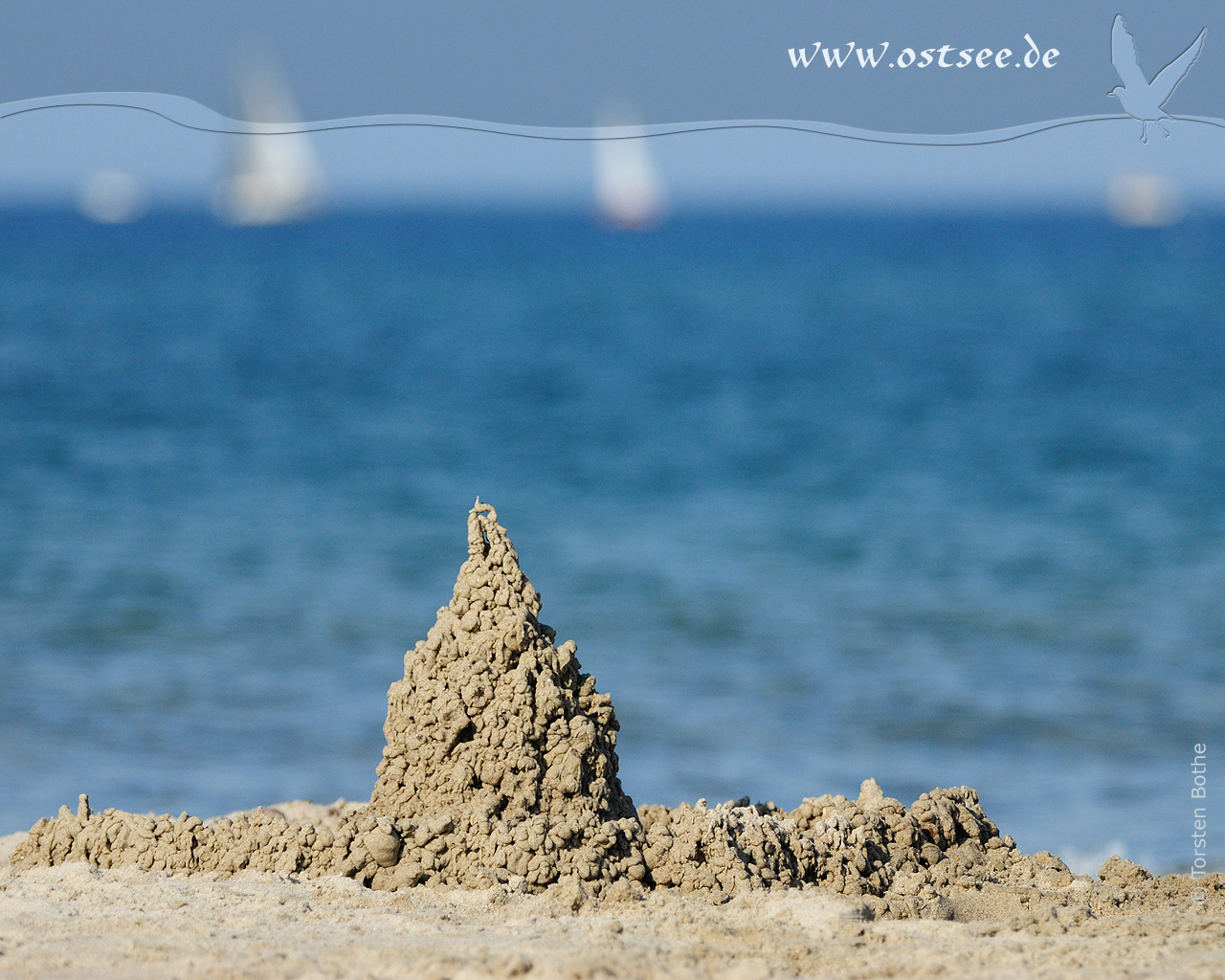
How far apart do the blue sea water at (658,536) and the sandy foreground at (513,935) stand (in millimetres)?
2220

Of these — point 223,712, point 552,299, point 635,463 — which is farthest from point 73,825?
point 552,299

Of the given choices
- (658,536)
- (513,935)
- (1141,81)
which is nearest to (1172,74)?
(1141,81)

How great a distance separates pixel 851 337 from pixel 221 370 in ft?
43.9

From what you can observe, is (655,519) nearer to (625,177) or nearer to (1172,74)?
(1172,74)

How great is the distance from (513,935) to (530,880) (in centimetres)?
30

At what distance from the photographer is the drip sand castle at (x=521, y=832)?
334 centimetres

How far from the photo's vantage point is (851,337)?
29.5m

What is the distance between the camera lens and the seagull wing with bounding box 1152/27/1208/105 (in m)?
4.69

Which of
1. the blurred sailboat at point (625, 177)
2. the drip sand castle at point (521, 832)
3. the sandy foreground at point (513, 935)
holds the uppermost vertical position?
the blurred sailboat at point (625, 177)

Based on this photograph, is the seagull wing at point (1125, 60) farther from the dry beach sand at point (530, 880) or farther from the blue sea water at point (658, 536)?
the blue sea water at point (658, 536)

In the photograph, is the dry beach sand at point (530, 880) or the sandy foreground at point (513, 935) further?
the dry beach sand at point (530, 880)

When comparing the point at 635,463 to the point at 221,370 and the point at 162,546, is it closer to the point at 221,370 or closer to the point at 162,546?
the point at 162,546

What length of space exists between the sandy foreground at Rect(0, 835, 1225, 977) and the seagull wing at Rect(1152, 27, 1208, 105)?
2712 millimetres

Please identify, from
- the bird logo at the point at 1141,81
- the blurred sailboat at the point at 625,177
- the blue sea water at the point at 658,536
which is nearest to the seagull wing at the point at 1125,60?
the bird logo at the point at 1141,81
